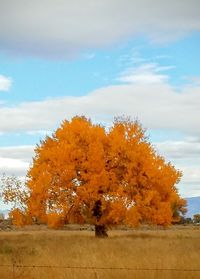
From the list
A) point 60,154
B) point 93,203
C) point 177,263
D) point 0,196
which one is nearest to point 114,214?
point 93,203

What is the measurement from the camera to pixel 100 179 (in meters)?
38.6

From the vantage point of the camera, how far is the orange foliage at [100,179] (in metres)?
38.8

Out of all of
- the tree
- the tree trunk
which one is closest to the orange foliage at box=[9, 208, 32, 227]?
the tree

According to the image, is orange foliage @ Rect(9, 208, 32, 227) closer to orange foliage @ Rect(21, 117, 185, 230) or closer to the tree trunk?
orange foliage @ Rect(21, 117, 185, 230)

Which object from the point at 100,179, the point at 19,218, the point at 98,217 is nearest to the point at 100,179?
the point at 100,179

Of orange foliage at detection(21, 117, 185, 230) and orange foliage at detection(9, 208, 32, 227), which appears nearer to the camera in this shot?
orange foliage at detection(21, 117, 185, 230)

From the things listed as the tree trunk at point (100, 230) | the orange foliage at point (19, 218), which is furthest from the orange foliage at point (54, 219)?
the tree trunk at point (100, 230)

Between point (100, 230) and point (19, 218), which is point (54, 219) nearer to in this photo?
point (19, 218)

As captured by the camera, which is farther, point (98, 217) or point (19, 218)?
point (19, 218)

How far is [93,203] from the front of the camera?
39.8m

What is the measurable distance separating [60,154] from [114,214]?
575cm

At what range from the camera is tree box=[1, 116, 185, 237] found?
38.8 meters

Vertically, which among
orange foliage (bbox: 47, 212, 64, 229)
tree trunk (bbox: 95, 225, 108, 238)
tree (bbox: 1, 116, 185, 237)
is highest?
tree (bbox: 1, 116, 185, 237)

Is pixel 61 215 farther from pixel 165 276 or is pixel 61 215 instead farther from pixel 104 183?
pixel 165 276
